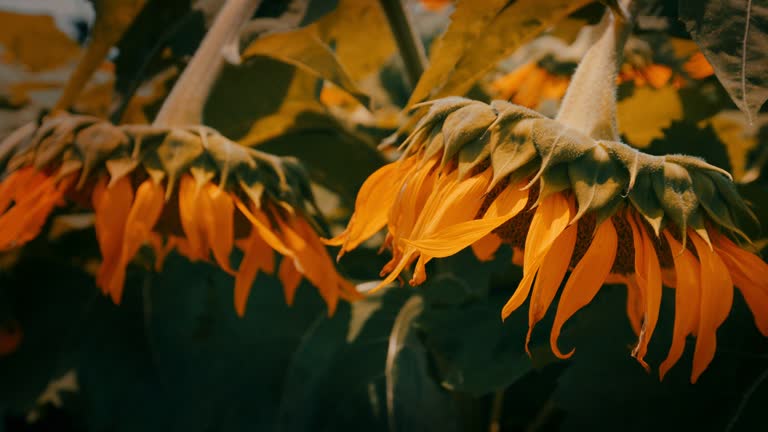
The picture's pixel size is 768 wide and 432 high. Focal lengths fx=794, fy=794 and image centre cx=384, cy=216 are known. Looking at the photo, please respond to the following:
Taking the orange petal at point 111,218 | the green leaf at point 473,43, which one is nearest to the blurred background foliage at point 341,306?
the green leaf at point 473,43

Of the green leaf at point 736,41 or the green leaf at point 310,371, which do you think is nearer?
the green leaf at point 736,41

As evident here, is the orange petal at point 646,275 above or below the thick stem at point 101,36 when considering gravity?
below

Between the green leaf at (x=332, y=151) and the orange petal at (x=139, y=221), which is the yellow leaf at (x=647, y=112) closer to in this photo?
the green leaf at (x=332, y=151)

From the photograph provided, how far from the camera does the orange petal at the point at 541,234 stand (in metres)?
0.55

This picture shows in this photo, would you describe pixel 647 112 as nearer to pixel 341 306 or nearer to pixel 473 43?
pixel 473 43

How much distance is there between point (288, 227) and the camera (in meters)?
0.83

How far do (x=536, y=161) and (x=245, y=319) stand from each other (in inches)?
25.4

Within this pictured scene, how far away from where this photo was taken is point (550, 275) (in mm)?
569

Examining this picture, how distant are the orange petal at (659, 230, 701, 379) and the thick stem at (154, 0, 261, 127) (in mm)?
518

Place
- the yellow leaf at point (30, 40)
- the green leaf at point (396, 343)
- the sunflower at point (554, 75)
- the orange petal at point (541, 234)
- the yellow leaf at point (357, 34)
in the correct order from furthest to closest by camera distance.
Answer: the yellow leaf at point (30, 40) < the sunflower at point (554, 75) < the yellow leaf at point (357, 34) < the green leaf at point (396, 343) < the orange petal at point (541, 234)

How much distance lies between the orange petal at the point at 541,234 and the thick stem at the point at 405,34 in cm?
43

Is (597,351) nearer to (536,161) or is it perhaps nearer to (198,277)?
(536,161)

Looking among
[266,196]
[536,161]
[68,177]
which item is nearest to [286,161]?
[266,196]

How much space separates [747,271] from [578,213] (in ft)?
0.50
